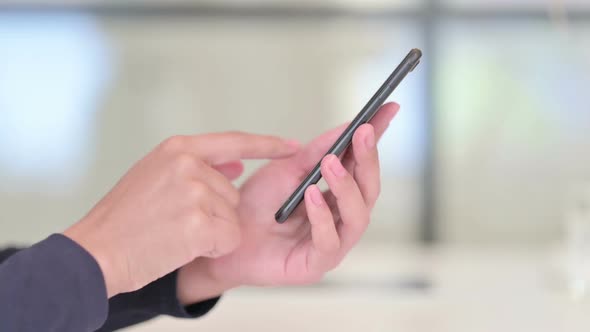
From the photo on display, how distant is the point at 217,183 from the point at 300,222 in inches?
3.8

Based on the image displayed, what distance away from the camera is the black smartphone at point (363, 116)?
0.41 m

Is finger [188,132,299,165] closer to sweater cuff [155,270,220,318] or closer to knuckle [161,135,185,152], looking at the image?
knuckle [161,135,185,152]

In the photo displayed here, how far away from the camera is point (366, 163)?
45 centimetres

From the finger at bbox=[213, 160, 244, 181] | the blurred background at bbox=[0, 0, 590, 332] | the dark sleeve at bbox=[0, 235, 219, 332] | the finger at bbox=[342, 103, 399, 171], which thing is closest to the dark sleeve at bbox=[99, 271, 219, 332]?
the dark sleeve at bbox=[0, 235, 219, 332]

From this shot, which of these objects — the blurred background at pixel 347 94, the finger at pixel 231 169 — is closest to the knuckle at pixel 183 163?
the finger at pixel 231 169

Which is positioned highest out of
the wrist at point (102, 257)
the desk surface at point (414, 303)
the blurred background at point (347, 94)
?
the blurred background at point (347, 94)

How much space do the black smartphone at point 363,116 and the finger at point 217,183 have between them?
4 cm

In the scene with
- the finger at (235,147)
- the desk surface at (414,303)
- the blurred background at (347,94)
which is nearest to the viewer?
the finger at (235,147)

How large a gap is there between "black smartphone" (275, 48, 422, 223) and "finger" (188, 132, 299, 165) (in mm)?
56

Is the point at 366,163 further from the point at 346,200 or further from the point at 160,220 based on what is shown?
the point at 160,220

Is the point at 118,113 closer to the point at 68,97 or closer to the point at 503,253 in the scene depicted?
the point at 68,97

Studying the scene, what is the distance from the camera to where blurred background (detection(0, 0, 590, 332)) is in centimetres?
112

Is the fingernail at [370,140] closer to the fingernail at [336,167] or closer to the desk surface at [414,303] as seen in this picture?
the fingernail at [336,167]

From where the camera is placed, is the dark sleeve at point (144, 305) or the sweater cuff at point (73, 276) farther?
the dark sleeve at point (144, 305)
